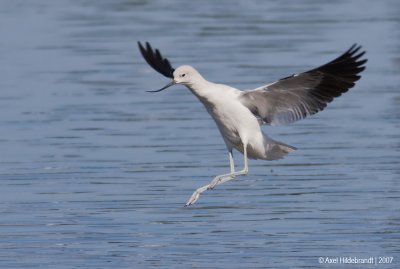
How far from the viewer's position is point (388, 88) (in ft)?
64.8

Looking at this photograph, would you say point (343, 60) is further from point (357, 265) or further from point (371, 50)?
point (371, 50)

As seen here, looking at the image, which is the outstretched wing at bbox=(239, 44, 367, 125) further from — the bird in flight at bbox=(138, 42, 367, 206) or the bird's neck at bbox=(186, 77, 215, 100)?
the bird's neck at bbox=(186, 77, 215, 100)

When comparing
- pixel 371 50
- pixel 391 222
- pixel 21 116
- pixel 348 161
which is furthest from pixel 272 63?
pixel 391 222

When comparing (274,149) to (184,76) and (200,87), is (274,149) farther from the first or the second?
(184,76)

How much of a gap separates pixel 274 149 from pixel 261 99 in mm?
455

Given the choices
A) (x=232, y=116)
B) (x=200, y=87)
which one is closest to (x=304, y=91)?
(x=232, y=116)

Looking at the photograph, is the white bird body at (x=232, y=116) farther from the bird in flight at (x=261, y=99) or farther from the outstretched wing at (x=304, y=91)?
the outstretched wing at (x=304, y=91)

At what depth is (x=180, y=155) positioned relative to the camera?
16062mm

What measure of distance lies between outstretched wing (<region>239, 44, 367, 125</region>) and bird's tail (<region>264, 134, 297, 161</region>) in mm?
173

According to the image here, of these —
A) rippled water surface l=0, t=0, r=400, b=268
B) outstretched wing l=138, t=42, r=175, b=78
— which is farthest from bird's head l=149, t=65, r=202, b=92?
rippled water surface l=0, t=0, r=400, b=268

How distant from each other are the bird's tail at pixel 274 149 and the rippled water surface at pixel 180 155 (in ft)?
1.96

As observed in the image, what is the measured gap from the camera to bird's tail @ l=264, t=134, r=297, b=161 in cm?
A: 1288

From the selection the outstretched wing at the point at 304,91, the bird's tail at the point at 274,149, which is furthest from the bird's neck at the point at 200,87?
the bird's tail at the point at 274,149

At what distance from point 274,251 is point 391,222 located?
4.52 ft
